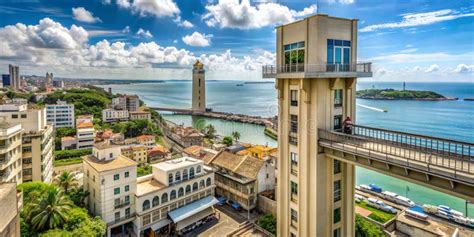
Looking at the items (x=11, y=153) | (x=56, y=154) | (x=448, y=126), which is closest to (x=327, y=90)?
(x=11, y=153)

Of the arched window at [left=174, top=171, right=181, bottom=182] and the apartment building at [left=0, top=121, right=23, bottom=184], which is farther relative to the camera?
the arched window at [left=174, top=171, right=181, bottom=182]

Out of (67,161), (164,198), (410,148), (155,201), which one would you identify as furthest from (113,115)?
(410,148)

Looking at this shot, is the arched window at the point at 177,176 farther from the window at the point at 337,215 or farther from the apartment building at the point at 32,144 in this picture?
the apartment building at the point at 32,144

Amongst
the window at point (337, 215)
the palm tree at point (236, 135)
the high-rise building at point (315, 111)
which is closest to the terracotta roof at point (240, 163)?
the high-rise building at point (315, 111)

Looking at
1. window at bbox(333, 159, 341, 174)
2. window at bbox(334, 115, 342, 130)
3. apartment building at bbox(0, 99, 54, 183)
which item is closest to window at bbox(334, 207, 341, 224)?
window at bbox(333, 159, 341, 174)

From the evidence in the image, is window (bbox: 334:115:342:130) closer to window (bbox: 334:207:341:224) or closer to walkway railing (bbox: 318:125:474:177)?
walkway railing (bbox: 318:125:474:177)

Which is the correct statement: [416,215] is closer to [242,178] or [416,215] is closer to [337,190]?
[242,178]

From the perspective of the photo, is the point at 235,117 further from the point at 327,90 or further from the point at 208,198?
the point at 327,90

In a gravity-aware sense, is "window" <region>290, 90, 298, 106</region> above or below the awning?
above

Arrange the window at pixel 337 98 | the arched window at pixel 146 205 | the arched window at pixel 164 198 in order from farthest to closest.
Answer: the arched window at pixel 164 198 < the arched window at pixel 146 205 < the window at pixel 337 98
